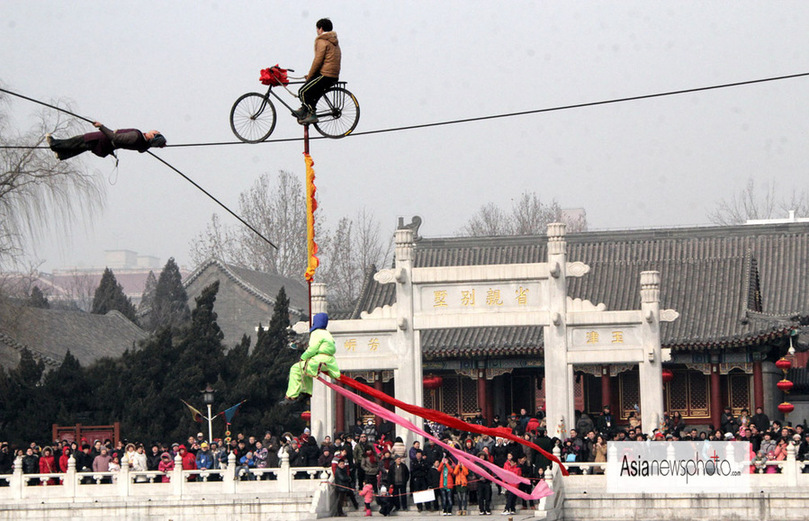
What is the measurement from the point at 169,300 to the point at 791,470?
1519 inches

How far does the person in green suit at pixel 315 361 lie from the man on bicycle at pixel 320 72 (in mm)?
2585

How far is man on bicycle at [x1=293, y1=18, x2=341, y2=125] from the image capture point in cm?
1397

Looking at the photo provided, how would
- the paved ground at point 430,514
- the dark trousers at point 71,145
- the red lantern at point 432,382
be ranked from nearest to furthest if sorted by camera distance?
the dark trousers at point 71,145, the paved ground at point 430,514, the red lantern at point 432,382

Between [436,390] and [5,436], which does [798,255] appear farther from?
[5,436]

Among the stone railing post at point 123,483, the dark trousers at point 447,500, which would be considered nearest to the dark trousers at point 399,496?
the dark trousers at point 447,500

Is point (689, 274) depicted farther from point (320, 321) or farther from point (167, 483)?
point (320, 321)

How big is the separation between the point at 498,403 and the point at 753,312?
7.60 meters

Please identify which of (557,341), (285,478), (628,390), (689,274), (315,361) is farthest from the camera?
(689,274)

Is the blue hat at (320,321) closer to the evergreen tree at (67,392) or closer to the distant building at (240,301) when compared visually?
the evergreen tree at (67,392)

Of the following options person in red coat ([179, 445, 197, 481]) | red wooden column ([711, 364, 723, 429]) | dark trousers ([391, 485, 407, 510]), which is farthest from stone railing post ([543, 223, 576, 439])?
red wooden column ([711, 364, 723, 429])

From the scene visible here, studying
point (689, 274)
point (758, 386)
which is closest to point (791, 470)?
point (758, 386)

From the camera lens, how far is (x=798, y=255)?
38.6 metres

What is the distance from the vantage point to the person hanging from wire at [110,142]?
13.3 m

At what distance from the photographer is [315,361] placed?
13.2 meters
